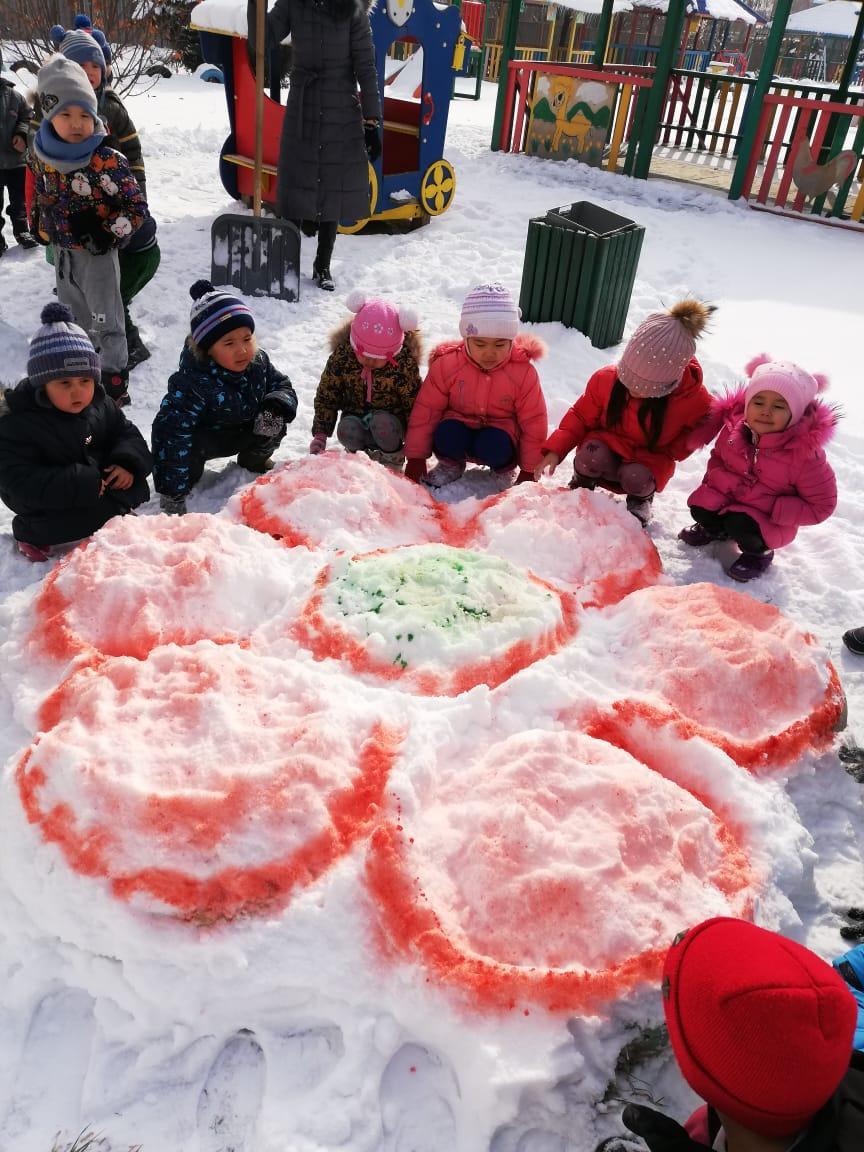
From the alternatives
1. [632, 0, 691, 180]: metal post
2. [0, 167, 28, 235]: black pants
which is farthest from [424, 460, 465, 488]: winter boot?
[632, 0, 691, 180]: metal post

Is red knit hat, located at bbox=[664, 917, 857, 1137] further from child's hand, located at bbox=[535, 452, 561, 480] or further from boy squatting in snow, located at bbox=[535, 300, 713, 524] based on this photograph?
child's hand, located at bbox=[535, 452, 561, 480]

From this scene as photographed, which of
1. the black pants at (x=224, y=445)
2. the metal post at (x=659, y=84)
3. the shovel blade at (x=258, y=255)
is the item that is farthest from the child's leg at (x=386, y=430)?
the metal post at (x=659, y=84)

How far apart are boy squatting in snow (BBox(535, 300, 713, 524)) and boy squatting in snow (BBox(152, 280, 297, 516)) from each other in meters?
1.16

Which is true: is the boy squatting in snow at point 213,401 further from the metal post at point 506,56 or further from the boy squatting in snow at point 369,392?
the metal post at point 506,56

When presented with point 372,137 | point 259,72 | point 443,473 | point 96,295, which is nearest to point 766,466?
point 443,473

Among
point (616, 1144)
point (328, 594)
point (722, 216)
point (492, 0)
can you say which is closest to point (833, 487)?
point (328, 594)

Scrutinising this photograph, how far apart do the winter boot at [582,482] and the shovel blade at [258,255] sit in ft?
8.56

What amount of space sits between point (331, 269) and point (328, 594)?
4.06 metres

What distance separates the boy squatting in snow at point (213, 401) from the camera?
314 cm

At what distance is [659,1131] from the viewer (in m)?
1.31

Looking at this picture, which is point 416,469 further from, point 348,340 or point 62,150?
point 62,150

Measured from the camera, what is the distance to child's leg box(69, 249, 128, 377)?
12.4 ft

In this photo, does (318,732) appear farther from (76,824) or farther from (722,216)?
(722,216)

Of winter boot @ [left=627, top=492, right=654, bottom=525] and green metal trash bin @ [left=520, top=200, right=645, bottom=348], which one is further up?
green metal trash bin @ [left=520, top=200, right=645, bottom=348]
